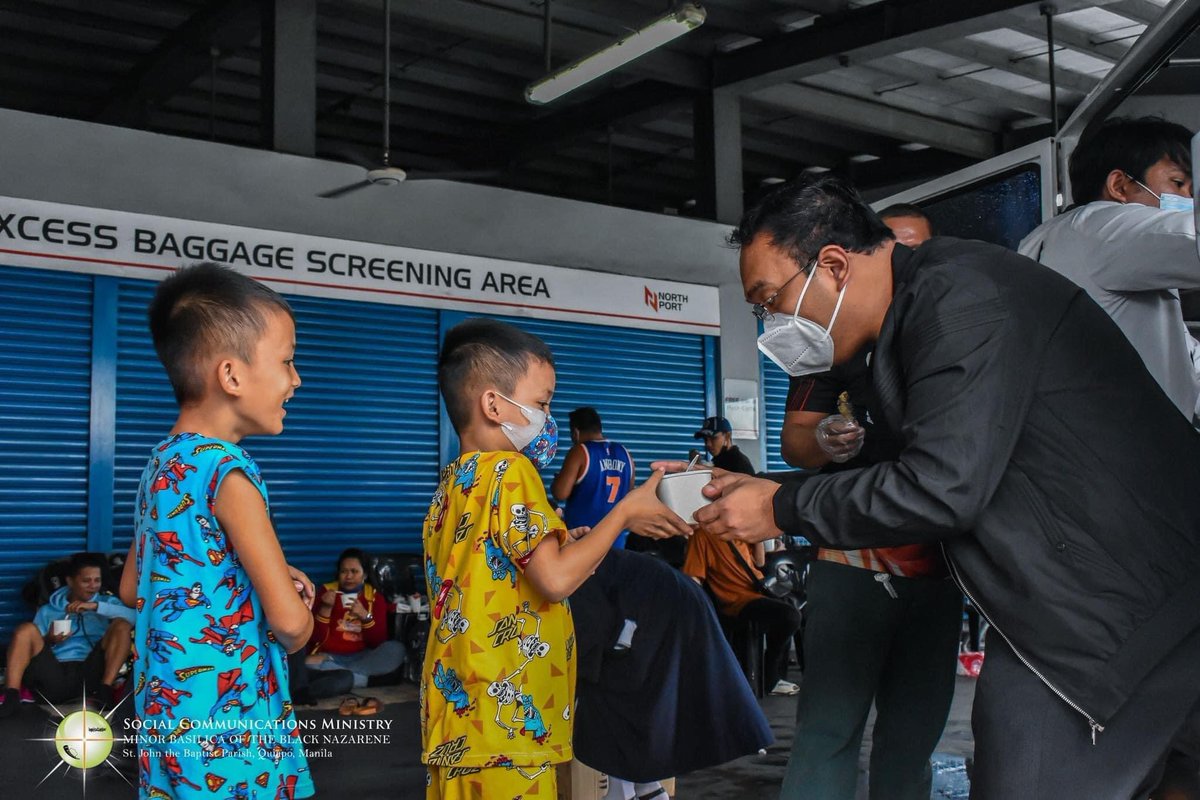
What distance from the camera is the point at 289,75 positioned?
7867 mm

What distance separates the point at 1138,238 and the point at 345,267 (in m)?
6.47

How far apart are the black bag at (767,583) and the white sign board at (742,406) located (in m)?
2.82

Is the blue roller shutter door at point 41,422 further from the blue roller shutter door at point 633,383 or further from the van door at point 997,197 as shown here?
the van door at point 997,197

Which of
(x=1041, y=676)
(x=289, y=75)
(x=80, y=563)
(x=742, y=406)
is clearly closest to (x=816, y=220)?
(x=1041, y=676)

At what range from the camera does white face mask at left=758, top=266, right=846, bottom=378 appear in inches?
74.3

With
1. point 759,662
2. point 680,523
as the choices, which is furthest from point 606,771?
point 759,662

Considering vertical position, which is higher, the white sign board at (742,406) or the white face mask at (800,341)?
the white sign board at (742,406)

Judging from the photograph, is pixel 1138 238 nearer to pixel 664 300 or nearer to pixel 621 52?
pixel 621 52

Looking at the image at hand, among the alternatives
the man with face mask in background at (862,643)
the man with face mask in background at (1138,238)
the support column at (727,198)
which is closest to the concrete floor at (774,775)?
the man with face mask in background at (862,643)

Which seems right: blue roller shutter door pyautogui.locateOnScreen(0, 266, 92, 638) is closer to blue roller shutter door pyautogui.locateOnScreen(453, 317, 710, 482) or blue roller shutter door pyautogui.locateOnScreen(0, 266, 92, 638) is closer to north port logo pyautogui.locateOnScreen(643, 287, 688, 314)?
blue roller shutter door pyautogui.locateOnScreen(453, 317, 710, 482)

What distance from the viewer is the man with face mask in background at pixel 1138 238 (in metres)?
2.21

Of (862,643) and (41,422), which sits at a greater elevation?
(41,422)

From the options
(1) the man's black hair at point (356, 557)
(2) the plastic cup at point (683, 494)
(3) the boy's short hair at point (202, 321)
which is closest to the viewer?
(3) the boy's short hair at point (202, 321)

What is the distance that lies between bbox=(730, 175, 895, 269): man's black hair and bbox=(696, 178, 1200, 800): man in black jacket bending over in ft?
0.79
